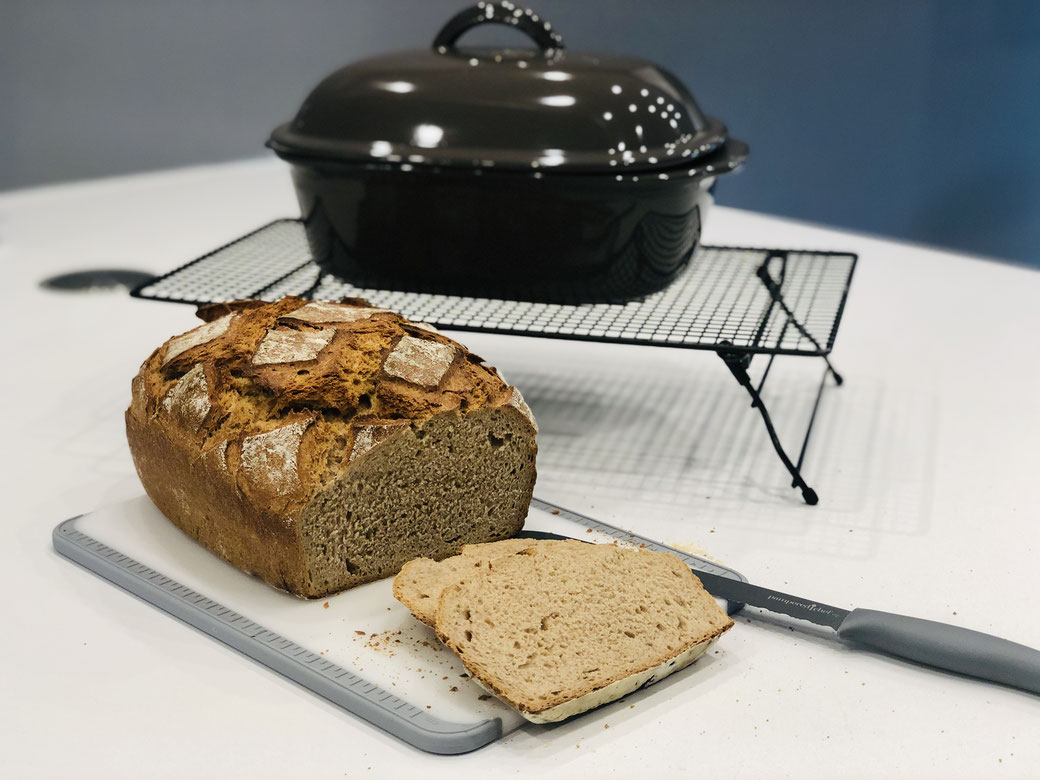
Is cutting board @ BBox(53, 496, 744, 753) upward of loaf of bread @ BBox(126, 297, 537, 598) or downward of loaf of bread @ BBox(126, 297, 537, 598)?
downward

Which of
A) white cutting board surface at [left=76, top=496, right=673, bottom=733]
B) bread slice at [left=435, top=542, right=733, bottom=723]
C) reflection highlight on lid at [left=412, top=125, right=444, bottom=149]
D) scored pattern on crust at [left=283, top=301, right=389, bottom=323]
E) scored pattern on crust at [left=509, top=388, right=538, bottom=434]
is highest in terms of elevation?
reflection highlight on lid at [left=412, top=125, right=444, bottom=149]

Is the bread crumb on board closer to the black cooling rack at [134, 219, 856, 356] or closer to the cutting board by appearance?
the cutting board

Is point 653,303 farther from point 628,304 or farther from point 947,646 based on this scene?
point 947,646

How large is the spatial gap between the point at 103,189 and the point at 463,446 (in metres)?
2.68

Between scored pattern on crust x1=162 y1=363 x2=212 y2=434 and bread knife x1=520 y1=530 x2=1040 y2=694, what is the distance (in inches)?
26.9

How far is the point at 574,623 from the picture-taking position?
1.19 metres

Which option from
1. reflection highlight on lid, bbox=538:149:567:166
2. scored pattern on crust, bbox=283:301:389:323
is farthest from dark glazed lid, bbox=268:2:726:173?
scored pattern on crust, bbox=283:301:389:323

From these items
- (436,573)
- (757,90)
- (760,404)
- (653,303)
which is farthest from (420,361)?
(757,90)

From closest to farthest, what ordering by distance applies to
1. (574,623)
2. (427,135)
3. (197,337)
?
(574,623) → (197,337) → (427,135)

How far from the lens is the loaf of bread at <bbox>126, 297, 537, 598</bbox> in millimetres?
1319

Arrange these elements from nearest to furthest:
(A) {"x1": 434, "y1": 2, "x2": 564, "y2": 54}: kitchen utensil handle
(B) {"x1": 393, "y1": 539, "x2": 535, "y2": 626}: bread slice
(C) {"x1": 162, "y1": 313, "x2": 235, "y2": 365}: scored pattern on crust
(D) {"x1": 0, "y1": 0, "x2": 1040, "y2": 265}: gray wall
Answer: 1. (B) {"x1": 393, "y1": 539, "x2": 535, "y2": 626}: bread slice
2. (C) {"x1": 162, "y1": 313, "x2": 235, "y2": 365}: scored pattern on crust
3. (A) {"x1": 434, "y1": 2, "x2": 564, "y2": 54}: kitchen utensil handle
4. (D) {"x1": 0, "y1": 0, "x2": 1040, "y2": 265}: gray wall

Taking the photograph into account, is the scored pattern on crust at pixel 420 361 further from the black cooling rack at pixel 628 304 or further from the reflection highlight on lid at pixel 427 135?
the reflection highlight on lid at pixel 427 135

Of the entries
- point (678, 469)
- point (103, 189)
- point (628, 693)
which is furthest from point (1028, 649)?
point (103, 189)

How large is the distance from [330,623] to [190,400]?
1.21ft
